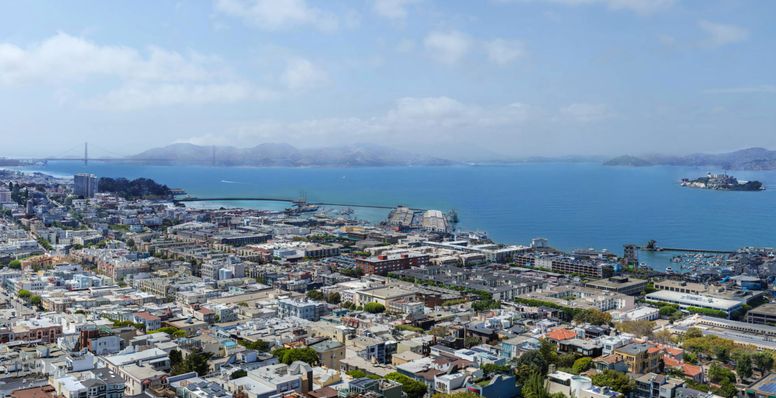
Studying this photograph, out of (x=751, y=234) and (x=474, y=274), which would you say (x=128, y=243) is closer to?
(x=474, y=274)

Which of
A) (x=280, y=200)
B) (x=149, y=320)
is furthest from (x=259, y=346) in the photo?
(x=280, y=200)

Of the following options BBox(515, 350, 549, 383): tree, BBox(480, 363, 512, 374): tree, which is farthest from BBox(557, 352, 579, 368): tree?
BBox(480, 363, 512, 374): tree

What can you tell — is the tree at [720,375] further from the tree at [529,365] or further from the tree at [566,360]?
the tree at [529,365]

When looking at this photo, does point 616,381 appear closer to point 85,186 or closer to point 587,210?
point 587,210

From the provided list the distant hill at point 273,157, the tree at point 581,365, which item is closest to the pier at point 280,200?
the tree at point 581,365

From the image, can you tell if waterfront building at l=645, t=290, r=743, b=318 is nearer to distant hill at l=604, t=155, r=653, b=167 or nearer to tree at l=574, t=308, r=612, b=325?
tree at l=574, t=308, r=612, b=325

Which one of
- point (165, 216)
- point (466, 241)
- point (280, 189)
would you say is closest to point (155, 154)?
point (280, 189)
